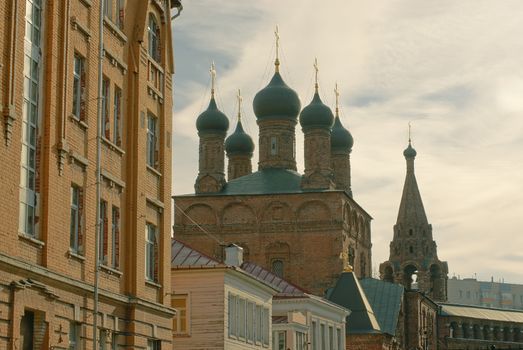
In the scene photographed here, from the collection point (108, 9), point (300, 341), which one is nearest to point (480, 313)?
point (300, 341)

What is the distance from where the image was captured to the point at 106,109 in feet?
82.8

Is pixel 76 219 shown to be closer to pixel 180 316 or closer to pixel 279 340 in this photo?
pixel 180 316

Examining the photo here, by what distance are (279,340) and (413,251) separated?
204ft

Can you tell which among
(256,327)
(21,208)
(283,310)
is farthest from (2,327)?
(283,310)

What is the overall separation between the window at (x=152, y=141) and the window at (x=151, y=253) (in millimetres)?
1488

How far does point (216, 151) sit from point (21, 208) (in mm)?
61062

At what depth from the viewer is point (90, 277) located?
23562mm

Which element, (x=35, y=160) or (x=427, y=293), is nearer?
(x=35, y=160)

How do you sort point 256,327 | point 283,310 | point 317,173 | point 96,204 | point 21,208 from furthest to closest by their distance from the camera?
point 317,173, point 283,310, point 256,327, point 96,204, point 21,208

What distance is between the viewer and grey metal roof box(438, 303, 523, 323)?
105200 millimetres

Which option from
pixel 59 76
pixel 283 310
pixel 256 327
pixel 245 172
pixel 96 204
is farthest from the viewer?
pixel 245 172

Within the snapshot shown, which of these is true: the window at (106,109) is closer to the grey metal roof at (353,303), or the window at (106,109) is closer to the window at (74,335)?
the window at (74,335)

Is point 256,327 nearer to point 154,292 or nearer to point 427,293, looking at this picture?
point 154,292

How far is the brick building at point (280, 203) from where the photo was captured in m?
76.6
